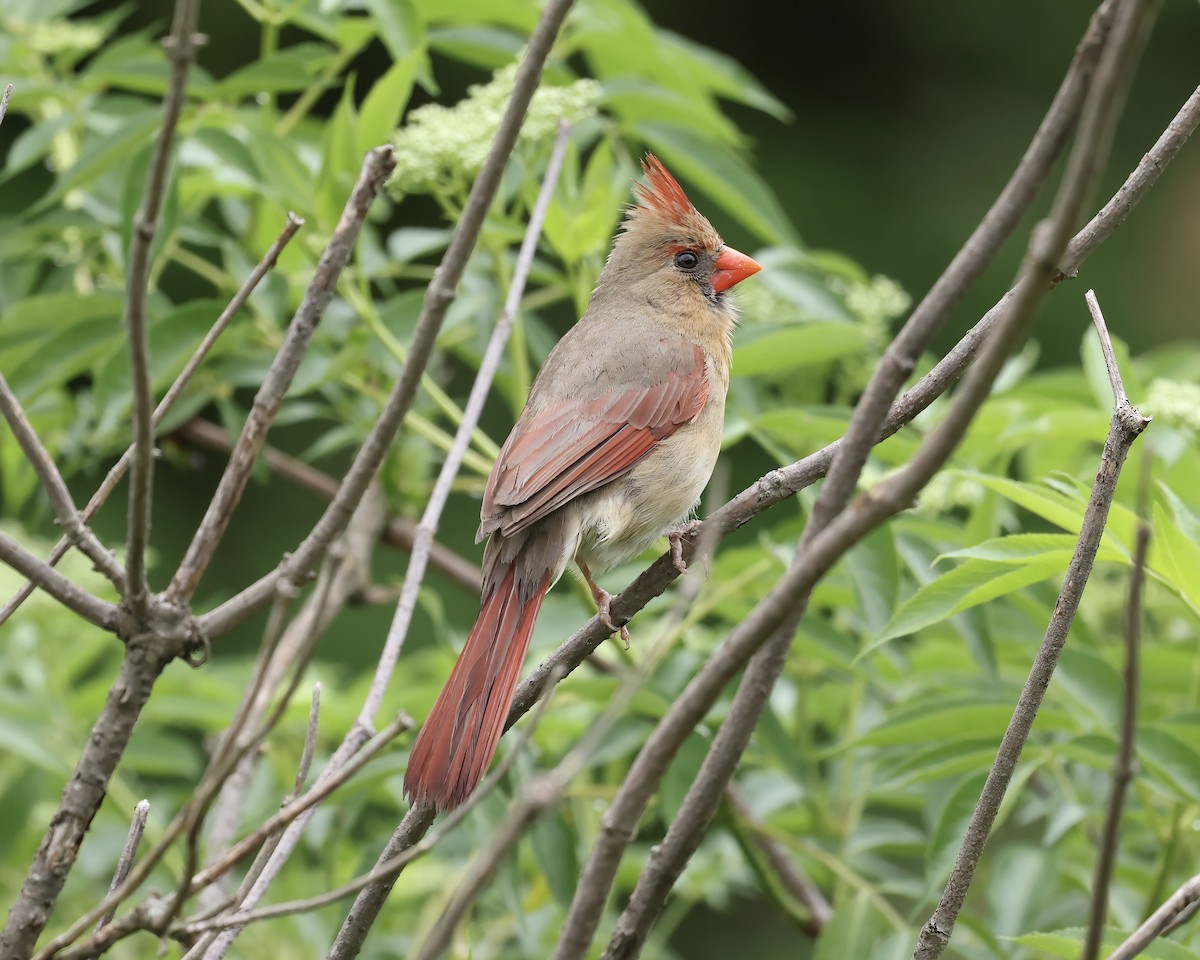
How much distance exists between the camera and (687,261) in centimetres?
346

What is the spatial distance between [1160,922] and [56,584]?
991 mm

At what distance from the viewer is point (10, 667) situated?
3.13 meters

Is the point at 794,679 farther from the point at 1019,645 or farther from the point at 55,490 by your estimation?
the point at 55,490

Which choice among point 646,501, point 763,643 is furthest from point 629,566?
point 763,643

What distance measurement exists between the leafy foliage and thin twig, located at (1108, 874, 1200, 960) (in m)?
0.61

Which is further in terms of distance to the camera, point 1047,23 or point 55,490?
point 1047,23

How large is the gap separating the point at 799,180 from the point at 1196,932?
527 centimetres

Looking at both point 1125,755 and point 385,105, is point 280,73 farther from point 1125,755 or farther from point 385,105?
point 1125,755

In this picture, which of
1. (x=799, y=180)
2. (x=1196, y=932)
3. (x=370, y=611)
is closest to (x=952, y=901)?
(x=1196, y=932)

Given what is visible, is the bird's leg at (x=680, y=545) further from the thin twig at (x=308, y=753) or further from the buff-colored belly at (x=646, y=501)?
the thin twig at (x=308, y=753)

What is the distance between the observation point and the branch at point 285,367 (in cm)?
139

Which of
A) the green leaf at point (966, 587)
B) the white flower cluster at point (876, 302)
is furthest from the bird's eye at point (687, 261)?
the green leaf at point (966, 587)

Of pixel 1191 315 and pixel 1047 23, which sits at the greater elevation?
pixel 1047 23

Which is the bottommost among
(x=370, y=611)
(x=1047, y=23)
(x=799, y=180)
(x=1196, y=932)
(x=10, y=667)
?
(x=370, y=611)
